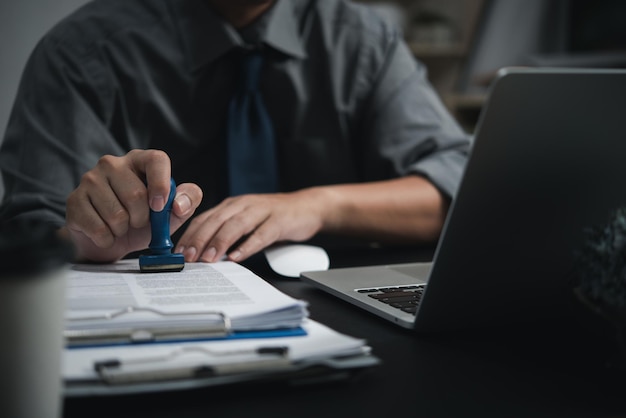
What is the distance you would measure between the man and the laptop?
12.2 inches

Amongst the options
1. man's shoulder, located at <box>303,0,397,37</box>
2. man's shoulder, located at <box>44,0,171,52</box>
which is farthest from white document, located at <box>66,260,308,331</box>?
man's shoulder, located at <box>303,0,397,37</box>

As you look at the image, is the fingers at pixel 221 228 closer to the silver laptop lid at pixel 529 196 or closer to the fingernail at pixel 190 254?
the fingernail at pixel 190 254

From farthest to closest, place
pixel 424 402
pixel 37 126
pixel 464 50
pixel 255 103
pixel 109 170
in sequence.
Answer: pixel 464 50 < pixel 255 103 < pixel 37 126 < pixel 109 170 < pixel 424 402

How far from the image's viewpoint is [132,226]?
72 cm

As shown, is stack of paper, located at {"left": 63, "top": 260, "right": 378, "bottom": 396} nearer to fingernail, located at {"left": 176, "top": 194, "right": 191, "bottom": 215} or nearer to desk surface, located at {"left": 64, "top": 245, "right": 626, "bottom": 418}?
desk surface, located at {"left": 64, "top": 245, "right": 626, "bottom": 418}

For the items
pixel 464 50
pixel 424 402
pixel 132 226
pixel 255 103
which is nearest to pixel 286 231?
pixel 132 226

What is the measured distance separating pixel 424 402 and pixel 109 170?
42 cm

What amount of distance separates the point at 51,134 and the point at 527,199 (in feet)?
2.51

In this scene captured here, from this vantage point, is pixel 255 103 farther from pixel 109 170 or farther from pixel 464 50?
pixel 464 50

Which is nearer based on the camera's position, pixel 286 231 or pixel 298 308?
pixel 298 308

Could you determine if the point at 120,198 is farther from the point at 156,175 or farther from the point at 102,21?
the point at 102,21

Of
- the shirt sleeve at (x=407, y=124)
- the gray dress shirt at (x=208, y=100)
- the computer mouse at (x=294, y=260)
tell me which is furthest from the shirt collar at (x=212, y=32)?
the computer mouse at (x=294, y=260)

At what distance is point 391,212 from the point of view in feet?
3.55

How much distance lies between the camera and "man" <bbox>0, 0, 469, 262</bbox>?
89 cm
